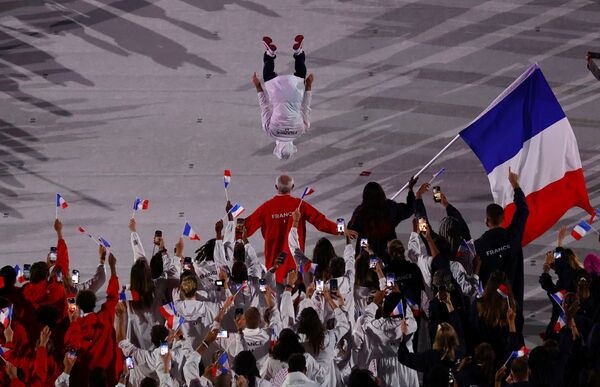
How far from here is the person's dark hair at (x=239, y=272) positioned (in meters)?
13.1

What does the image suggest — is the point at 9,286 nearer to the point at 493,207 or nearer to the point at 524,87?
the point at 493,207

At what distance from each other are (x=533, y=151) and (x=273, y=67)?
3.57m

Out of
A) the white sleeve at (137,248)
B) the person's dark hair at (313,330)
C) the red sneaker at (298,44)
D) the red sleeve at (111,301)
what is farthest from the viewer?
the red sneaker at (298,44)

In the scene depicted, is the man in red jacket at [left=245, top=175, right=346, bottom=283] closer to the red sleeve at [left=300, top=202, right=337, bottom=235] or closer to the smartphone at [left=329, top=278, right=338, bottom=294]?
the red sleeve at [left=300, top=202, right=337, bottom=235]

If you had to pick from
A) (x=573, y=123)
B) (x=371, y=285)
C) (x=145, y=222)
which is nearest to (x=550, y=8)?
(x=573, y=123)

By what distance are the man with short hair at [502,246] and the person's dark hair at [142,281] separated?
269 centimetres

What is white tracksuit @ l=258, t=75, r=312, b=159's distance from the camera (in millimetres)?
17172

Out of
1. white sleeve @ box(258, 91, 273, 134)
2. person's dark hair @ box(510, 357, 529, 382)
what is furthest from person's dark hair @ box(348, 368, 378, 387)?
white sleeve @ box(258, 91, 273, 134)

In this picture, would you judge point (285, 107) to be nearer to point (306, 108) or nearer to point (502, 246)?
point (306, 108)

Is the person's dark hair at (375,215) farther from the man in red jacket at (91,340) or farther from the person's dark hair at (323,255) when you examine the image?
the man in red jacket at (91,340)

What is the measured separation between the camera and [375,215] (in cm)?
1424

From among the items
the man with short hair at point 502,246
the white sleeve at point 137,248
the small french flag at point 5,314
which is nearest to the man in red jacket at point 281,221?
the white sleeve at point 137,248

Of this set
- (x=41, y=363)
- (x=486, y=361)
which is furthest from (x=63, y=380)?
(x=486, y=361)

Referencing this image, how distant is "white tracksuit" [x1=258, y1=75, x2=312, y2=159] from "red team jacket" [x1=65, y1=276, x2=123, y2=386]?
4865 mm
